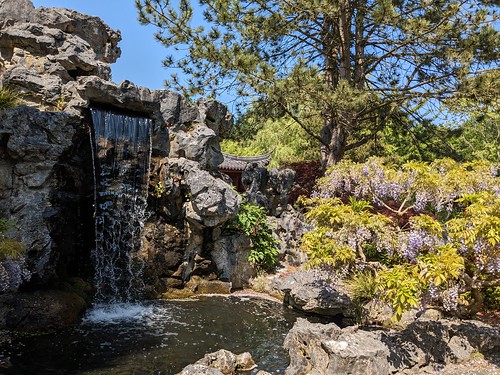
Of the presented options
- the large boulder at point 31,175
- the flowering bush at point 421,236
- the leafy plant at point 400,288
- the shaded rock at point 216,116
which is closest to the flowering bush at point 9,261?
the large boulder at point 31,175

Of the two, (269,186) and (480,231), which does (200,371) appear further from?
(269,186)

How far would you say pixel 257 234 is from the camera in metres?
14.2

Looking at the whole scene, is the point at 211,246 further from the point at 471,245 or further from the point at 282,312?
the point at 471,245

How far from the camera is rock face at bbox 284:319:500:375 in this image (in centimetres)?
616

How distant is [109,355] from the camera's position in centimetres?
729

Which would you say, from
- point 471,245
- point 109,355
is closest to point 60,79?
point 109,355

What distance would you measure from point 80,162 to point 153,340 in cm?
550

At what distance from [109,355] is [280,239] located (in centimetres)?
914

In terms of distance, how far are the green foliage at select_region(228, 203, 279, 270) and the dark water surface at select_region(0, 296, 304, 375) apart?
276 cm

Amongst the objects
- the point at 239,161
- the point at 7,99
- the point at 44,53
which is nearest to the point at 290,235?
the point at 44,53

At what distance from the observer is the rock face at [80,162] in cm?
930

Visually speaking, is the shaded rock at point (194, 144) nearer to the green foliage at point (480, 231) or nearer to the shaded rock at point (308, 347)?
the shaded rock at point (308, 347)

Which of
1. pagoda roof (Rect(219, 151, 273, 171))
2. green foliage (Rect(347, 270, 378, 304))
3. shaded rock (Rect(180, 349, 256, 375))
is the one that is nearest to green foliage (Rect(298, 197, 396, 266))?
shaded rock (Rect(180, 349, 256, 375))

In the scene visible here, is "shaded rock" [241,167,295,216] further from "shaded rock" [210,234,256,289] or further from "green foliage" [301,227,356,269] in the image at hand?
"green foliage" [301,227,356,269]
